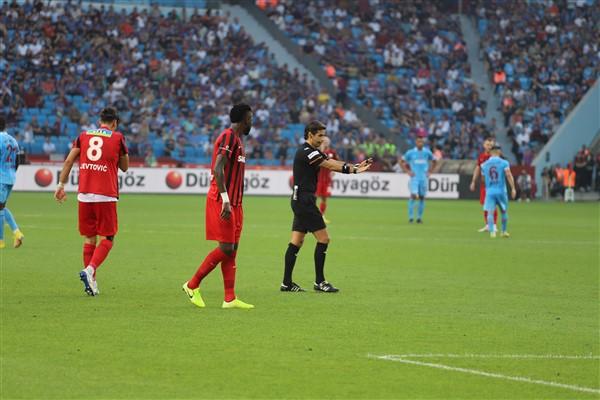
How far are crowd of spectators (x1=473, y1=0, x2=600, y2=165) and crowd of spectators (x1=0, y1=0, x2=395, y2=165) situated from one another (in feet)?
28.2

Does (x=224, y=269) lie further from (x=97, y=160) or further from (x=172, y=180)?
(x=172, y=180)

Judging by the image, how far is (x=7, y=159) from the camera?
20031 mm

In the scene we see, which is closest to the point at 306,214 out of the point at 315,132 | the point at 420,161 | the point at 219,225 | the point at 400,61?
the point at 315,132

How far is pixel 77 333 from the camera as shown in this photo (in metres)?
10.6

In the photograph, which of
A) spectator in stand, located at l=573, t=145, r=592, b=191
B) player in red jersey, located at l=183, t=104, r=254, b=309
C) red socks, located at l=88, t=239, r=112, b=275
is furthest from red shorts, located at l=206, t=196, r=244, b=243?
spectator in stand, located at l=573, t=145, r=592, b=191

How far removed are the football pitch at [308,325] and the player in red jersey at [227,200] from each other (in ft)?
1.02

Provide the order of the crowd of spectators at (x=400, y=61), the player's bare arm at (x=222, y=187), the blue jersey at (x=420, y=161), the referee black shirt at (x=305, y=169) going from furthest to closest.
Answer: the crowd of spectators at (x=400, y=61)
the blue jersey at (x=420, y=161)
the referee black shirt at (x=305, y=169)
the player's bare arm at (x=222, y=187)

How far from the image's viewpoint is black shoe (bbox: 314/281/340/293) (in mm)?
→ 14664

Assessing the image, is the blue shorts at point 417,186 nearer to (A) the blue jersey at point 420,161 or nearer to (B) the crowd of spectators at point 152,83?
(A) the blue jersey at point 420,161

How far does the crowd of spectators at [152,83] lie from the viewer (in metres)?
49.1

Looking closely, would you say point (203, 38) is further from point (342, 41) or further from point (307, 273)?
point (307, 273)

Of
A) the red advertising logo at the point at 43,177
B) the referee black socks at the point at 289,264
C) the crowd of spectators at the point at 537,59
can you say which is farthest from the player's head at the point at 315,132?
the crowd of spectators at the point at 537,59

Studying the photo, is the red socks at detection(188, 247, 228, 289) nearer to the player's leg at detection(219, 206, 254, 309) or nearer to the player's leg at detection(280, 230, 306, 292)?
the player's leg at detection(219, 206, 254, 309)

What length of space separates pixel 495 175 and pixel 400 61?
32.1 m
